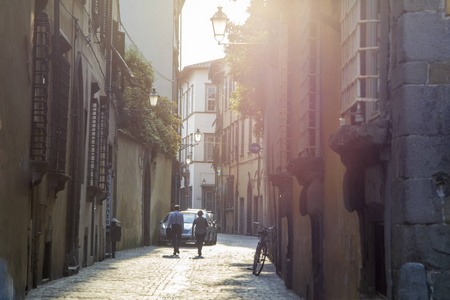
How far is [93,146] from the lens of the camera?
19719 millimetres

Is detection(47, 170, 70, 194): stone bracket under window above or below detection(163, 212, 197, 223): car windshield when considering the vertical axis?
above

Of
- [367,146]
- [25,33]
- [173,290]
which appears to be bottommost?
[173,290]

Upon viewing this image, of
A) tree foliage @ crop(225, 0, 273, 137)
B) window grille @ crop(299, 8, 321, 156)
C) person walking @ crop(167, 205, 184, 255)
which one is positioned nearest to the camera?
window grille @ crop(299, 8, 321, 156)

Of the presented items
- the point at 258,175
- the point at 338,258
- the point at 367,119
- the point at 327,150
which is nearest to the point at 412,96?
the point at 367,119

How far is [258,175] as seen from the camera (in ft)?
136

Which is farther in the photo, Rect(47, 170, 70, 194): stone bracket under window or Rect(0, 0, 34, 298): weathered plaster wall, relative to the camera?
Rect(47, 170, 70, 194): stone bracket under window

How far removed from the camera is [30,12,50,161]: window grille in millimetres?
11062

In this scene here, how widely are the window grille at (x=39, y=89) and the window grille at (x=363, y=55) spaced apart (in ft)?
14.9

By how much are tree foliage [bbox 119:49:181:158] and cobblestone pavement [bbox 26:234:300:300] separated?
10.4m

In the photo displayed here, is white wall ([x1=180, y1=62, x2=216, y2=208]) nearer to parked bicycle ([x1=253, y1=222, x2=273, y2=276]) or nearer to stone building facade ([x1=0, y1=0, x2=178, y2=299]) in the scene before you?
stone building facade ([x1=0, y1=0, x2=178, y2=299])

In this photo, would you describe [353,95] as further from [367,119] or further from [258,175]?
[258,175]

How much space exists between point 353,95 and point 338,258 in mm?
2543

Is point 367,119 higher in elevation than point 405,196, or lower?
higher

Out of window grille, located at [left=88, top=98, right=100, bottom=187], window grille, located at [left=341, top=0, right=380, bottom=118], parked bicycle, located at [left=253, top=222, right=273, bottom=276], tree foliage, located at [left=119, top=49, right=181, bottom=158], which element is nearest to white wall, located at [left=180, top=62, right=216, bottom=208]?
tree foliage, located at [left=119, top=49, right=181, bottom=158]
